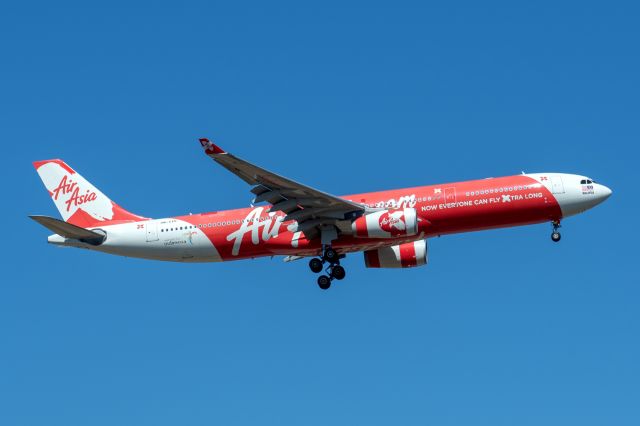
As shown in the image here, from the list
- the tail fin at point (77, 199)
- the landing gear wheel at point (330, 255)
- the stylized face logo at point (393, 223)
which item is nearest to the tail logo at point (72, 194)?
the tail fin at point (77, 199)

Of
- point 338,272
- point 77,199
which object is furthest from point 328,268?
point 77,199

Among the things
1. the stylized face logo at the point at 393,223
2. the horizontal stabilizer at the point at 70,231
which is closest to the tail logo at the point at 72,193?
the horizontal stabilizer at the point at 70,231

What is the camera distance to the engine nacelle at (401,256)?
52000mm

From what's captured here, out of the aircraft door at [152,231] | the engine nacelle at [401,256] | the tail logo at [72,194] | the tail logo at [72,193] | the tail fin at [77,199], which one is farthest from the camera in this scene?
the tail logo at [72,193]

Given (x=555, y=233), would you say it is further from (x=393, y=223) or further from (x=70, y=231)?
(x=70, y=231)

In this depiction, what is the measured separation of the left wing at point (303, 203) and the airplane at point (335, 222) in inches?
1.8

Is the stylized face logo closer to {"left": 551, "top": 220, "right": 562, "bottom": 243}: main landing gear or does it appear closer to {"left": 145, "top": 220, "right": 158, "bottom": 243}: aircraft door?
{"left": 551, "top": 220, "right": 562, "bottom": 243}: main landing gear

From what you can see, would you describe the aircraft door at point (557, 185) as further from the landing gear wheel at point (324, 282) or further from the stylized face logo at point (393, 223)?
the landing gear wheel at point (324, 282)

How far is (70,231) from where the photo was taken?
5181cm

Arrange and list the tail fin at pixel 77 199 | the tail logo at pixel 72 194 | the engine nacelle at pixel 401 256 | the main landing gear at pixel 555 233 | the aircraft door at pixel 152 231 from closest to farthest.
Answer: the main landing gear at pixel 555 233, the engine nacelle at pixel 401 256, the aircraft door at pixel 152 231, the tail fin at pixel 77 199, the tail logo at pixel 72 194

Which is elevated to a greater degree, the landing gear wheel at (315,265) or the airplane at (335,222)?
the airplane at (335,222)

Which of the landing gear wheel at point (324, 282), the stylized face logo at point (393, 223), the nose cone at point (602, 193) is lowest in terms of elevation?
the landing gear wheel at point (324, 282)

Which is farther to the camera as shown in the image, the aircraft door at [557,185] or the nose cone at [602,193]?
the nose cone at [602,193]

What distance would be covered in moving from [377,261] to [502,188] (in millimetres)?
7775
